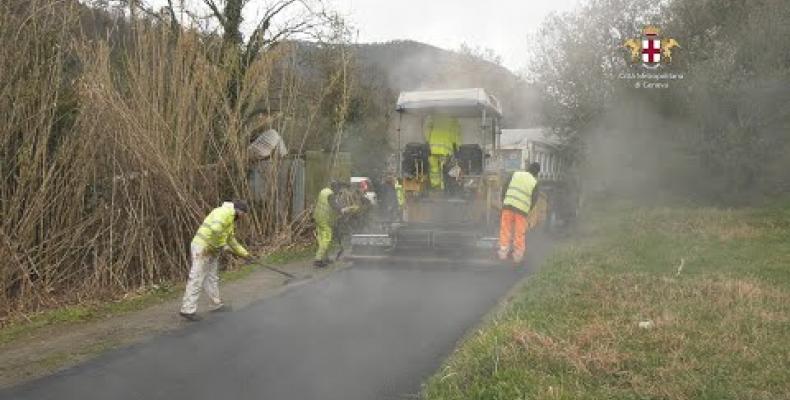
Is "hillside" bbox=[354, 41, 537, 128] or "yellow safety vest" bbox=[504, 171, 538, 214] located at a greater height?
"hillside" bbox=[354, 41, 537, 128]

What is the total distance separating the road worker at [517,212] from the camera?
10.3 metres

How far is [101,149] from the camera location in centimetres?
938

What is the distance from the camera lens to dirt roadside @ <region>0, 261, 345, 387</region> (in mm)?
6016

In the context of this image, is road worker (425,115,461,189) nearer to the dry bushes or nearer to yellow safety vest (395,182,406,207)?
yellow safety vest (395,182,406,207)

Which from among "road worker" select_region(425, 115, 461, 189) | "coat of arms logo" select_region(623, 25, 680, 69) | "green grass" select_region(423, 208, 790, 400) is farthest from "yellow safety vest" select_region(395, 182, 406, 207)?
"coat of arms logo" select_region(623, 25, 680, 69)

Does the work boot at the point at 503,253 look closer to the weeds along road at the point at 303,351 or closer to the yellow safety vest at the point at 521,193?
the yellow safety vest at the point at 521,193

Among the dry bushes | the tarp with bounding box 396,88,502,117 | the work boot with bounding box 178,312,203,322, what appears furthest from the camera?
the tarp with bounding box 396,88,502,117

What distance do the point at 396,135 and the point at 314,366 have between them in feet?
21.6

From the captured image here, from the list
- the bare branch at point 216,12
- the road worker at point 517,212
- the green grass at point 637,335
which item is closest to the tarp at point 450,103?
the road worker at point 517,212

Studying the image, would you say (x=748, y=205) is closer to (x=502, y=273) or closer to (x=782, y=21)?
(x=782, y=21)

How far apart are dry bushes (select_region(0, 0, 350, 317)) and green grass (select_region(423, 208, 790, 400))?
5.24 metres

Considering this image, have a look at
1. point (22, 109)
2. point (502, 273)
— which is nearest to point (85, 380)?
point (22, 109)

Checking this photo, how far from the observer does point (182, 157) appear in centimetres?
1058

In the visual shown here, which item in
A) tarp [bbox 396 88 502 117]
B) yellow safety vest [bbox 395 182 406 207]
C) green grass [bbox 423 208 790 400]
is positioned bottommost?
green grass [bbox 423 208 790 400]
